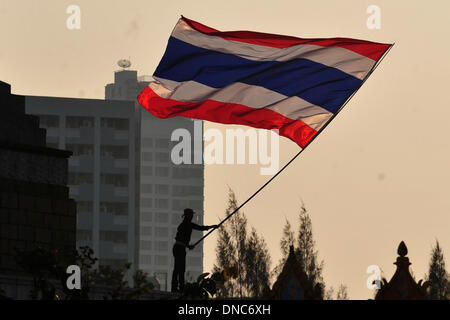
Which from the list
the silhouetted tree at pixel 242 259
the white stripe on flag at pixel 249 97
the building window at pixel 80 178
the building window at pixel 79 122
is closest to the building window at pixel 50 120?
the building window at pixel 79 122

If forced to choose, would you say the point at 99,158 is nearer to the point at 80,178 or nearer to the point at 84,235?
the point at 80,178

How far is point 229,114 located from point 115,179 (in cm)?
12458

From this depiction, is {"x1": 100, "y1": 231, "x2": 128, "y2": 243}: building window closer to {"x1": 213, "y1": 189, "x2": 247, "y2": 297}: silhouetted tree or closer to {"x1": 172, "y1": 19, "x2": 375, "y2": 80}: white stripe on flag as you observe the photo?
{"x1": 213, "y1": 189, "x2": 247, "y2": 297}: silhouetted tree

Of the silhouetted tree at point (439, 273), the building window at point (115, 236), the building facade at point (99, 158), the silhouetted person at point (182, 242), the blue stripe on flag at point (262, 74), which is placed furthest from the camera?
the building facade at point (99, 158)

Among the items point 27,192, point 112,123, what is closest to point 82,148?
point 112,123

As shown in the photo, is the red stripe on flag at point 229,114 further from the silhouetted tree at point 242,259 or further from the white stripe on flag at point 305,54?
the silhouetted tree at point 242,259

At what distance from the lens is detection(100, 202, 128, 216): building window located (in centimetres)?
16071

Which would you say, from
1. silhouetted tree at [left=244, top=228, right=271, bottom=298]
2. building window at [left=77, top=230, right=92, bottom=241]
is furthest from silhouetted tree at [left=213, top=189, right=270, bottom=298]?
building window at [left=77, top=230, right=92, bottom=241]

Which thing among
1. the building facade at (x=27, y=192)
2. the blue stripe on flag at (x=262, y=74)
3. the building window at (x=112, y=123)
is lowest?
the building facade at (x=27, y=192)

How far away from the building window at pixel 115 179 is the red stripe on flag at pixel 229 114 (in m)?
123

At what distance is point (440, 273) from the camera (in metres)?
104

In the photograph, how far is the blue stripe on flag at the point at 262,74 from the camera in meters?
39.4

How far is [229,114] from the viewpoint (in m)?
39.5
